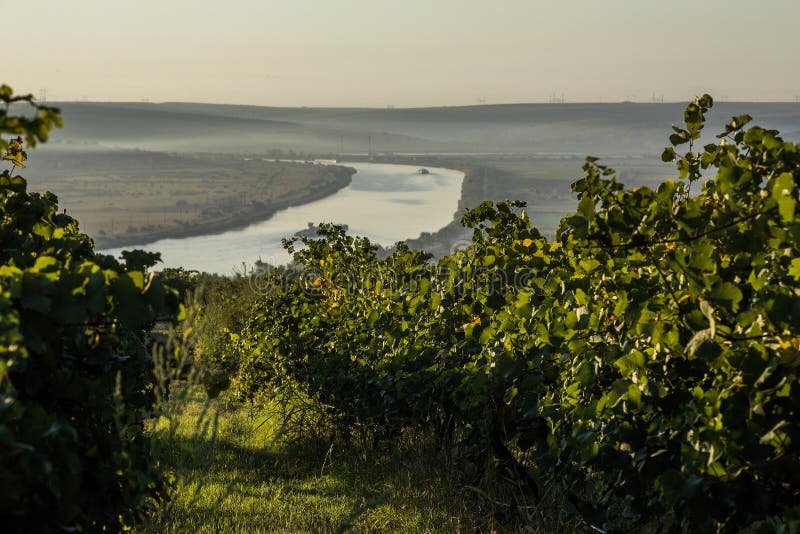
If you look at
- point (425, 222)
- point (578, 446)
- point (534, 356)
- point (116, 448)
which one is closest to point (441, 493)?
point (534, 356)

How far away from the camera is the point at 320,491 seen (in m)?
5.63

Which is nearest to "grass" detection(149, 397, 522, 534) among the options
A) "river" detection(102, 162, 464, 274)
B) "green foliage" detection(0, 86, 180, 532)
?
"green foliage" detection(0, 86, 180, 532)

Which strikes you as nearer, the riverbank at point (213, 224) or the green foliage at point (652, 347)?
the green foliage at point (652, 347)

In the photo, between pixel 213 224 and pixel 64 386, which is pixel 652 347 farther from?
pixel 213 224

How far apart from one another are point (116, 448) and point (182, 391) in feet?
1.40

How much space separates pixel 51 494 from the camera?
6.75 feet

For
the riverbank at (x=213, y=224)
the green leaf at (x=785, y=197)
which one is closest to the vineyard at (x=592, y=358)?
the green leaf at (x=785, y=197)

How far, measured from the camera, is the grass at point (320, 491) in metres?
4.55

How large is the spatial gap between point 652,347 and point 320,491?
320cm

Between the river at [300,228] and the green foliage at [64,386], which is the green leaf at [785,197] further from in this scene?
the river at [300,228]

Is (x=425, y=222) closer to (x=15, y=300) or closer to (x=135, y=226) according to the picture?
(x=135, y=226)

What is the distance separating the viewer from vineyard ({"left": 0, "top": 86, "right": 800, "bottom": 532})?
2.17 meters

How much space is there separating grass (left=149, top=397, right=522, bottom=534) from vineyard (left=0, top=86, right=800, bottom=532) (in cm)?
30

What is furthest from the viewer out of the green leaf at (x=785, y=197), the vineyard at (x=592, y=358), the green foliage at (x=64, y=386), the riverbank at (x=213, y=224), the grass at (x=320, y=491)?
the riverbank at (x=213, y=224)
